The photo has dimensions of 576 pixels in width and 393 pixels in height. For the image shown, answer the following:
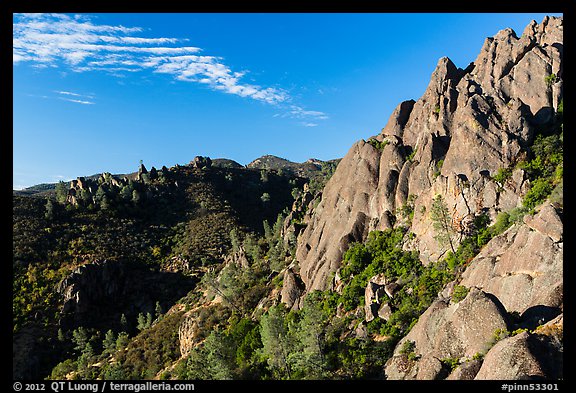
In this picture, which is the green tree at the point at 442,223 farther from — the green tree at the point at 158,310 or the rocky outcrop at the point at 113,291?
the rocky outcrop at the point at 113,291

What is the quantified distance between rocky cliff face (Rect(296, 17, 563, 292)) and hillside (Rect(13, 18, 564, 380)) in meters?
0.29

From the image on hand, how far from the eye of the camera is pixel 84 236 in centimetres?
12319

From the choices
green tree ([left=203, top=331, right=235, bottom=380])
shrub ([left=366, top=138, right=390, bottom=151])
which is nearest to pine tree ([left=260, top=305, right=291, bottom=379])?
green tree ([left=203, top=331, right=235, bottom=380])

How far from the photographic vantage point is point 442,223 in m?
48.2

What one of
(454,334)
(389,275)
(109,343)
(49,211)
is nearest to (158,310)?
(109,343)

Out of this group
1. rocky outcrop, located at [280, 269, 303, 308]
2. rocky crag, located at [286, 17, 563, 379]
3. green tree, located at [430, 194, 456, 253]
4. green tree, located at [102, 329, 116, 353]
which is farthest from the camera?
green tree, located at [102, 329, 116, 353]

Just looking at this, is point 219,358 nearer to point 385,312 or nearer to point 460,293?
point 385,312

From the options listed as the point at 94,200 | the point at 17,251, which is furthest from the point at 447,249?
the point at 94,200

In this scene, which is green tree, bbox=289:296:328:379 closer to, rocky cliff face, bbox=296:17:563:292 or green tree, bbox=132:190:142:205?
rocky cliff face, bbox=296:17:563:292

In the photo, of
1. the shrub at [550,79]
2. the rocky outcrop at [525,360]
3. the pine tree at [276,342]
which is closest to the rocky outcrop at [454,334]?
the rocky outcrop at [525,360]

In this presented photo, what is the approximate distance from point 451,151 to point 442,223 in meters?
12.7

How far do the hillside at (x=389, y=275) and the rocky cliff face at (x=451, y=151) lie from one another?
294 mm

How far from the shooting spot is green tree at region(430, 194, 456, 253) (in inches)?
1854
